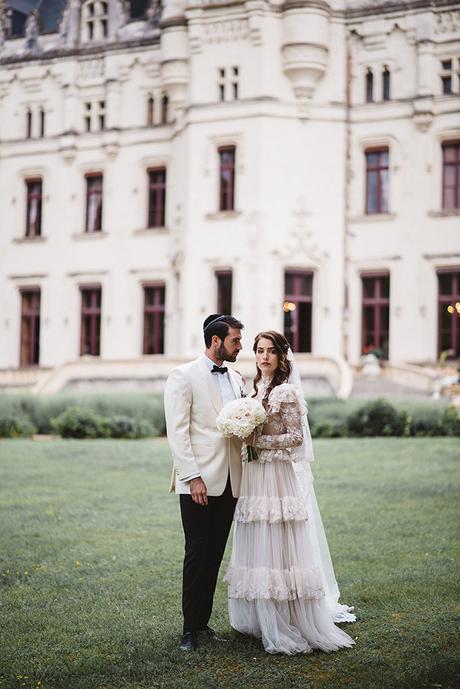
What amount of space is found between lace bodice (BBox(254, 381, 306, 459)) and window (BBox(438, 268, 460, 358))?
2429 cm

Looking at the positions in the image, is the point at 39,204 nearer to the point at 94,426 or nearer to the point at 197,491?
the point at 94,426

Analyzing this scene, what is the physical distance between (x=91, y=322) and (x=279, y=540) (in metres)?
29.3

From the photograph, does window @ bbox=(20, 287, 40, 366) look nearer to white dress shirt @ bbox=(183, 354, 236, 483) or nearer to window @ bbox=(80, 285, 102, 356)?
window @ bbox=(80, 285, 102, 356)

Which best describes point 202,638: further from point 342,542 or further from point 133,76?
point 133,76

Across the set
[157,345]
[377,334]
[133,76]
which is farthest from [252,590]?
[133,76]

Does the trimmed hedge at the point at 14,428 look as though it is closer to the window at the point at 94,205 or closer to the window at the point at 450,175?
the window at the point at 94,205

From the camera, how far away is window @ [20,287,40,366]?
35.8 meters

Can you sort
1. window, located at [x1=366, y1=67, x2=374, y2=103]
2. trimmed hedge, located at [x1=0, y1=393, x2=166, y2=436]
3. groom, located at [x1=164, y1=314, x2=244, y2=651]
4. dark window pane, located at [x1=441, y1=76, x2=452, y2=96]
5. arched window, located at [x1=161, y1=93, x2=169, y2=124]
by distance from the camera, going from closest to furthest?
groom, located at [x1=164, y1=314, x2=244, y2=651] < trimmed hedge, located at [x1=0, y1=393, x2=166, y2=436] < dark window pane, located at [x1=441, y1=76, x2=452, y2=96] < window, located at [x1=366, y1=67, x2=374, y2=103] < arched window, located at [x1=161, y1=93, x2=169, y2=124]

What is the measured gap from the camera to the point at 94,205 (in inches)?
1391

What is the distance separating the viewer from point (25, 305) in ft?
119

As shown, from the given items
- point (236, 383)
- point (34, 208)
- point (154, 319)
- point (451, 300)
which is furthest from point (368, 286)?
point (236, 383)

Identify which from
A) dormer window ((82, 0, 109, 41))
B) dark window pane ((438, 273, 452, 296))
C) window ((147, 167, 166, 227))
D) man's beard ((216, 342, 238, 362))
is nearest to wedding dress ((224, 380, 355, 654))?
man's beard ((216, 342, 238, 362))

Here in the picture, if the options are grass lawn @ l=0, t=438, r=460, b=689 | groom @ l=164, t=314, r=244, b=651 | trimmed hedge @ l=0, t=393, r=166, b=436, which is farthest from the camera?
trimmed hedge @ l=0, t=393, r=166, b=436

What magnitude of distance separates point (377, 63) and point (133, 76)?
856 centimetres
